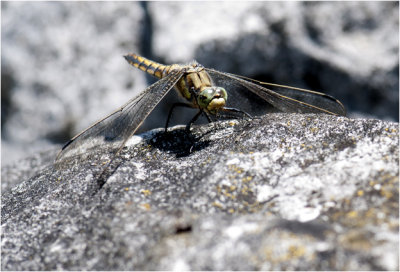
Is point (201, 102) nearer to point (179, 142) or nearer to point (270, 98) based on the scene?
point (179, 142)

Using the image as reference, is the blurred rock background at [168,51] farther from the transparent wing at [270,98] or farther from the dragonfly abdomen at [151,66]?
the transparent wing at [270,98]

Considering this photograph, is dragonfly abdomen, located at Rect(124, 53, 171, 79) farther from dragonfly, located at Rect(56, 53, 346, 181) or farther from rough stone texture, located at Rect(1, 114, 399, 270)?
rough stone texture, located at Rect(1, 114, 399, 270)

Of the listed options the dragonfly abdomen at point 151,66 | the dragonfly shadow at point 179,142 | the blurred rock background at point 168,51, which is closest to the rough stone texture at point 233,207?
the dragonfly shadow at point 179,142

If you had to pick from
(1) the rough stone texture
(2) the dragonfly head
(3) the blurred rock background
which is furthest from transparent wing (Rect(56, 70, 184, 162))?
(3) the blurred rock background

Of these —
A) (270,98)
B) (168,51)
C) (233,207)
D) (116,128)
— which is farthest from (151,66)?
(233,207)

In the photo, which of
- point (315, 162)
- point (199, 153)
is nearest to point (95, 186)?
point (199, 153)

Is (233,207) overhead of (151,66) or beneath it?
beneath
